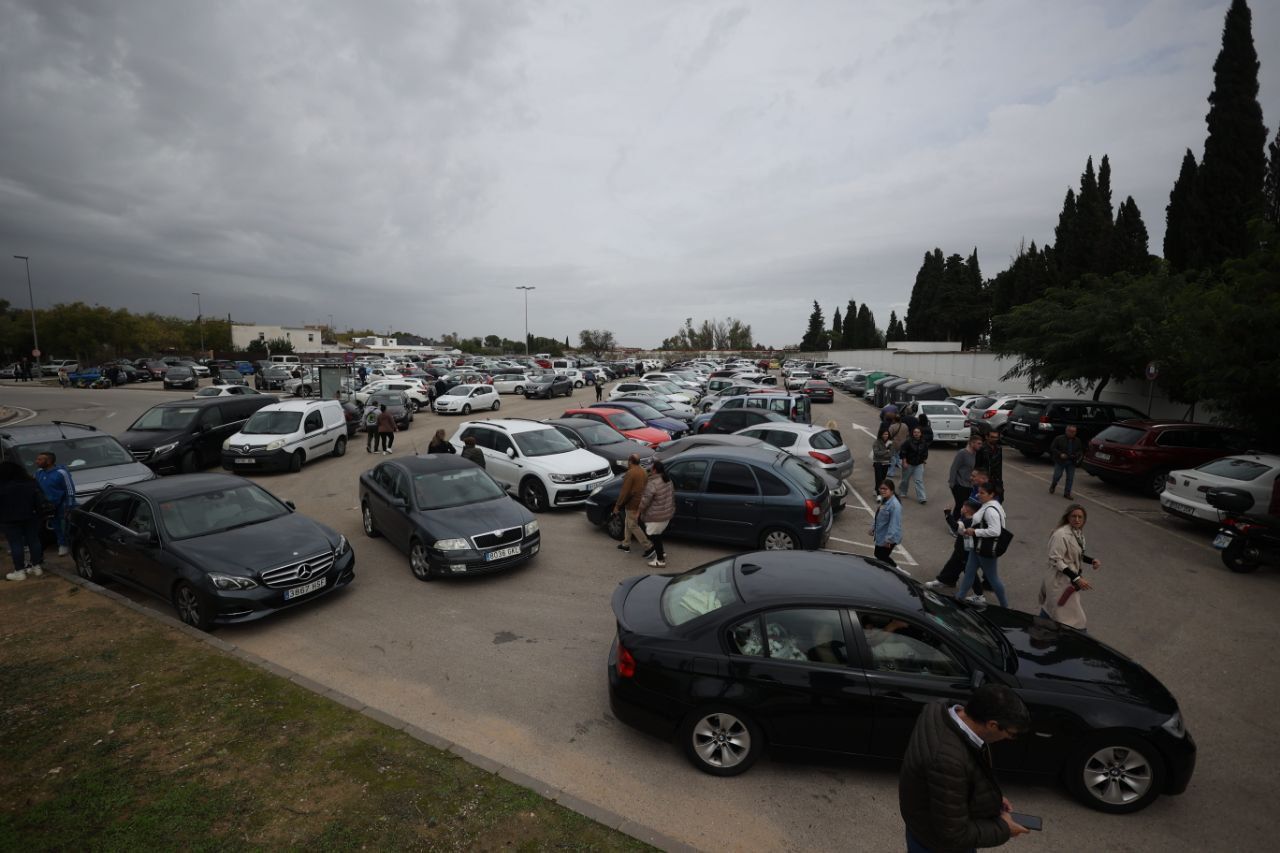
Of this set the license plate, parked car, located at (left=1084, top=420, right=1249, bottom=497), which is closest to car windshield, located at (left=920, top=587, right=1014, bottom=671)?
the license plate

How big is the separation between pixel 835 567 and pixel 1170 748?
2.39m

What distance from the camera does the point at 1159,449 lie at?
1334 centimetres

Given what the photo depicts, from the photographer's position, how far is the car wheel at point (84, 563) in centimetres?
817

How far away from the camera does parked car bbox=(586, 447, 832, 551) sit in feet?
28.9

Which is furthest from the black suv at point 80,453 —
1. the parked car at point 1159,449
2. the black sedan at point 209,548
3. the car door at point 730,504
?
the parked car at point 1159,449

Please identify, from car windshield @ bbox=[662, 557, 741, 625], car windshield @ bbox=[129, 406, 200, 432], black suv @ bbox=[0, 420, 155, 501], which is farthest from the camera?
car windshield @ bbox=[129, 406, 200, 432]

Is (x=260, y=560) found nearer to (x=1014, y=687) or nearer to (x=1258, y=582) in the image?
(x=1014, y=687)

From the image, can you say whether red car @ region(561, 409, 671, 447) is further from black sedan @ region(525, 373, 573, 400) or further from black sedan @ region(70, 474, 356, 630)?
black sedan @ region(525, 373, 573, 400)

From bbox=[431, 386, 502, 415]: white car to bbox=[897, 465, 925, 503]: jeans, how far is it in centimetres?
2007

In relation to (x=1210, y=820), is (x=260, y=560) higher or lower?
higher

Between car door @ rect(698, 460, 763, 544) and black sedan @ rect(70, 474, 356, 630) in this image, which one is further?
car door @ rect(698, 460, 763, 544)

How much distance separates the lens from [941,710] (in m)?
2.83

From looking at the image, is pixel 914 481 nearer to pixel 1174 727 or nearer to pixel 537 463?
pixel 537 463

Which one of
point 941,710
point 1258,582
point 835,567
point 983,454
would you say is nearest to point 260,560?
point 835,567
